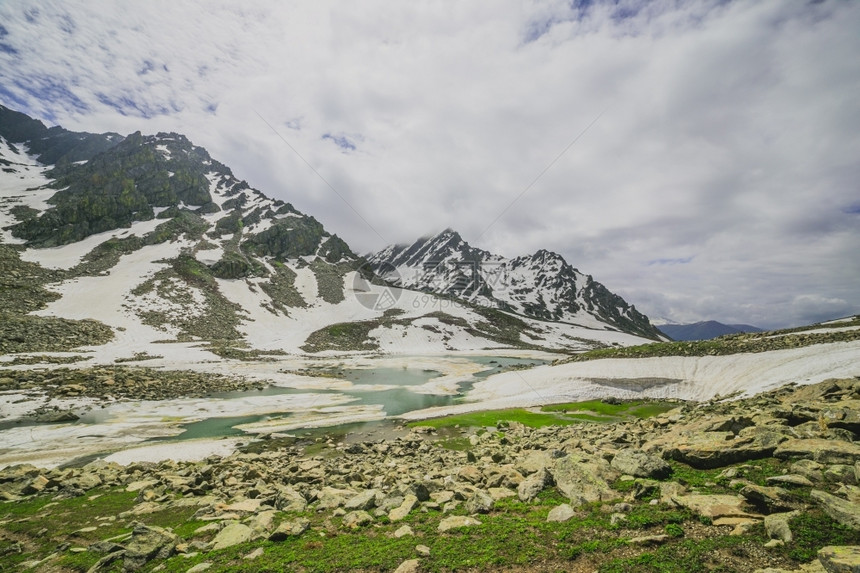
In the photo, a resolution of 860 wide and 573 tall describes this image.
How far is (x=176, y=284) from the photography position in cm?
11438

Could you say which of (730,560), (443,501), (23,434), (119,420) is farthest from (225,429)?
(730,560)

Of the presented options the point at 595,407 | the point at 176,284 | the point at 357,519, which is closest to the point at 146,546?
the point at 357,519

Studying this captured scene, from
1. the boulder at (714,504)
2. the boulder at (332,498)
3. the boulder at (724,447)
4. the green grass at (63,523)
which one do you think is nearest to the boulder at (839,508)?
the boulder at (714,504)

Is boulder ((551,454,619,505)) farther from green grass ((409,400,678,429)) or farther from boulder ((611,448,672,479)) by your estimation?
green grass ((409,400,678,429))

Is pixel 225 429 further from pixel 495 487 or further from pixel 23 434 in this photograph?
pixel 495 487

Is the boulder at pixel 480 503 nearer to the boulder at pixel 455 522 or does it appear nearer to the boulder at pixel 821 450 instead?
the boulder at pixel 455 522

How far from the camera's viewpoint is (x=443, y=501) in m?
13.2

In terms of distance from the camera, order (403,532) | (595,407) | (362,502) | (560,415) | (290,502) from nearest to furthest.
A: (403,532)
(362,502)
(290,502)
(560,415)
(595,407)

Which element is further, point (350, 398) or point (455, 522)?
point (350, 398)

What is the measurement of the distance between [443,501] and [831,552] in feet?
33.9

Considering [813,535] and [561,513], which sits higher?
[813,535]

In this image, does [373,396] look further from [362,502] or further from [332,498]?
[362,502]

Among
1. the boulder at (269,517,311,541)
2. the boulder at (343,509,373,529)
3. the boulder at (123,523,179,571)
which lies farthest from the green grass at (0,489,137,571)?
the boulder at (343,509,373,529)

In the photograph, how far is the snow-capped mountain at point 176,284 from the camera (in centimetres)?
7981
